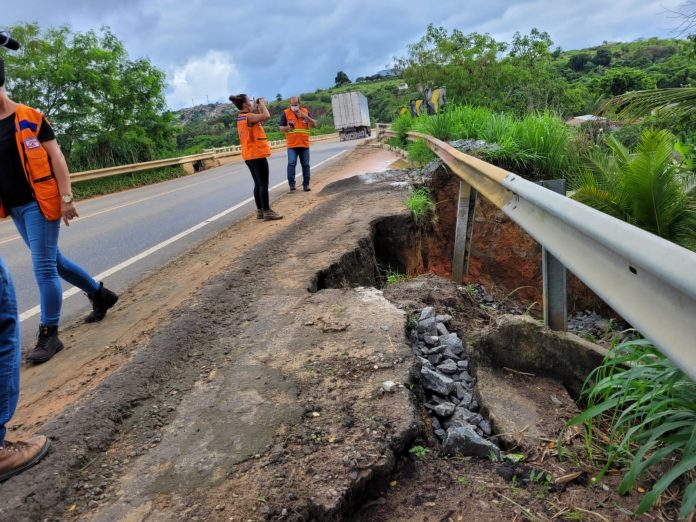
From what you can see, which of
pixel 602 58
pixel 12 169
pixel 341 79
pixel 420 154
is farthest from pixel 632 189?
pixel 341 79

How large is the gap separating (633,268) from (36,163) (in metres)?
3.45

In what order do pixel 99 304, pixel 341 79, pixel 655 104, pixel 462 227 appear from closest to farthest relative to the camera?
pixel 99 304
pixel 462 227
pixel 655 104
pixel 341 79

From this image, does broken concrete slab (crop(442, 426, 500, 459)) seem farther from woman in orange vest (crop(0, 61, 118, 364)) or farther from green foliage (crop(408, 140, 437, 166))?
green foliage (crop(408, 140, 437, 166))

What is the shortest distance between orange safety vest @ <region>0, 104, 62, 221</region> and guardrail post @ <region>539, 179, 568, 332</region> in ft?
10.2

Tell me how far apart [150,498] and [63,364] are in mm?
1872

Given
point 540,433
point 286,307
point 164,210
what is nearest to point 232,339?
point 286,307

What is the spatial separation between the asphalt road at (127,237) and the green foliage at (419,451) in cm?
330

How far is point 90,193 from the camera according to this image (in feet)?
52.7

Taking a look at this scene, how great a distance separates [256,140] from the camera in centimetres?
681

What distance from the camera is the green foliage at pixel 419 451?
6.57 ft

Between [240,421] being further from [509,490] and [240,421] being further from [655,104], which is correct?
[655,104]

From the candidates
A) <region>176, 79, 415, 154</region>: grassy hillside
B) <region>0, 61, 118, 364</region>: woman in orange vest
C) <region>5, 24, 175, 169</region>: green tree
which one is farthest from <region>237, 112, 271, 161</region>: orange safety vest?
<region>176, 79, 415, 154</region>: grassy hillside

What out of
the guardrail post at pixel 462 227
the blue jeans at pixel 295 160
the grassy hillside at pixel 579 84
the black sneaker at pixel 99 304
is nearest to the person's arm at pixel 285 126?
the blue jeans at pixel 295 160

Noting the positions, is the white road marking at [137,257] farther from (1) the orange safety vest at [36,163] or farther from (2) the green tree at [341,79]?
(2) the green tree at [341,79]
